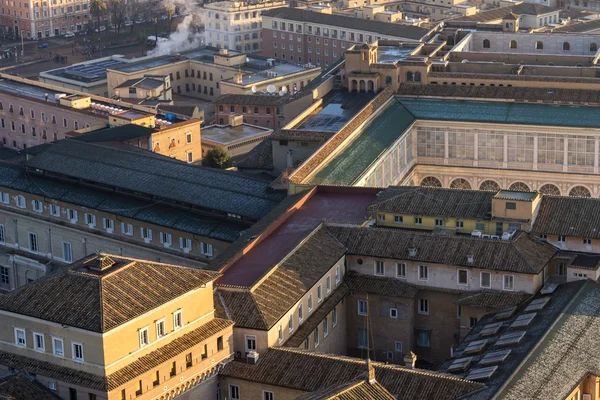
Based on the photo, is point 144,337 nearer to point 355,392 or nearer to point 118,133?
point 355,392

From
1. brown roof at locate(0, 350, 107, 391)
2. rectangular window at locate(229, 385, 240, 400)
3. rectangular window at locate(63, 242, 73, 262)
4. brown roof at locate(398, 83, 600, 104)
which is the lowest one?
rectangular window at locate(63, 242, 73, 262)

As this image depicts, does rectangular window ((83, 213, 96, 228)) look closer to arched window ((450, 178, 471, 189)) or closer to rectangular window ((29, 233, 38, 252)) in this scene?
rectangular window ((29, 233, 38, 252))

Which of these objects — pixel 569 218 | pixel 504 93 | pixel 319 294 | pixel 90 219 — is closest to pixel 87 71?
pixel 504 93

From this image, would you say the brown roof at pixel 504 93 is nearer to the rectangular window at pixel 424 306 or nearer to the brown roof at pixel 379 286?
the rectangular window at pixel 424 306

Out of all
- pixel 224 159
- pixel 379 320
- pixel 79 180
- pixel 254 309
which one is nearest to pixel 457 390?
pixel 254 309

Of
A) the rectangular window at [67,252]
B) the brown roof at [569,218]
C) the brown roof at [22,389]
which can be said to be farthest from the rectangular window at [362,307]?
the rectangular window at [67,252]

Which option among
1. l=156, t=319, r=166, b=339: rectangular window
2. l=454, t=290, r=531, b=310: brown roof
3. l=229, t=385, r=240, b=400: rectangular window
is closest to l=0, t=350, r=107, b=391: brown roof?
l=156, t=319, r=166, b=339: rectangular window
